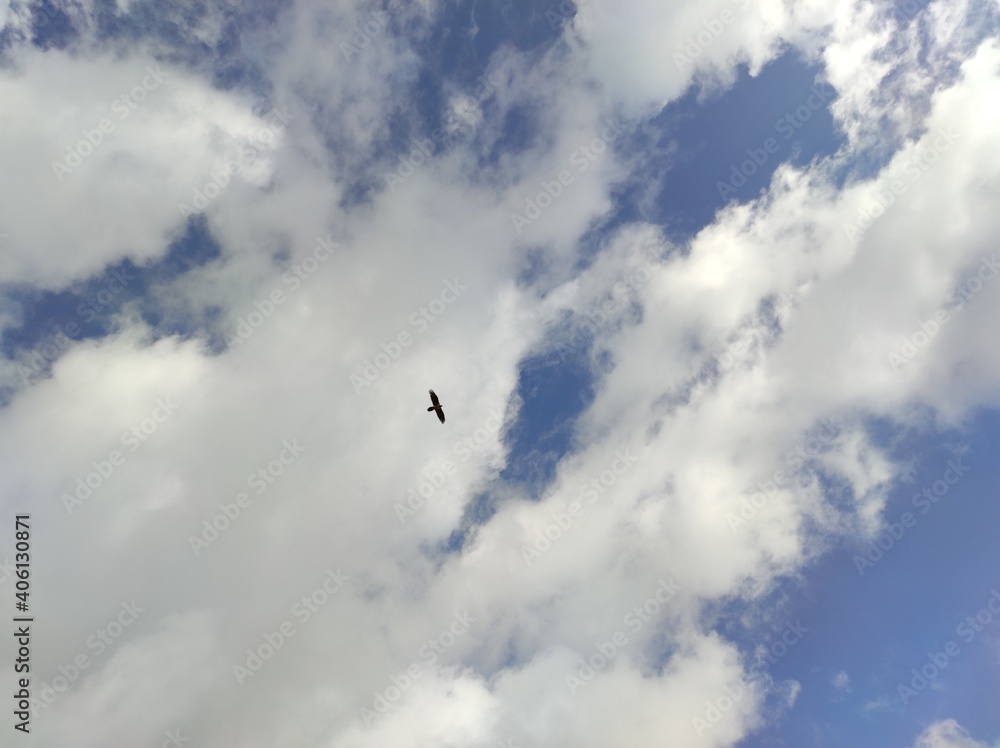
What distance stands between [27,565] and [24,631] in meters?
10.4

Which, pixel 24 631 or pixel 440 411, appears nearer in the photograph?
pixel 24 631

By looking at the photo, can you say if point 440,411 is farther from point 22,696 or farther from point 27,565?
point 22,696

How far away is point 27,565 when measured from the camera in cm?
8250

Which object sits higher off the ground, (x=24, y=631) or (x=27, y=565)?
(x=27, y=565)

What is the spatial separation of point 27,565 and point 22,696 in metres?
20.9

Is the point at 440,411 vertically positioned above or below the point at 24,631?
above

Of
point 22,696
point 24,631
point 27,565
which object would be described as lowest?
point 22,696

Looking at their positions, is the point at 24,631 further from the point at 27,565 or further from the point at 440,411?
the point at 440,411

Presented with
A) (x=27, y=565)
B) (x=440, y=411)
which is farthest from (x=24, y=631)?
(x=440, y=411)

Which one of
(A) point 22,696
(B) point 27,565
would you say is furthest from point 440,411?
(A) point 22,696

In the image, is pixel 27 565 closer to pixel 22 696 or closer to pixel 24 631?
pixel 24 631

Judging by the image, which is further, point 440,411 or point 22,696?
point 440,411

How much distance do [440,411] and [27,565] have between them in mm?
74148

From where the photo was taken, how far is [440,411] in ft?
312
